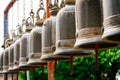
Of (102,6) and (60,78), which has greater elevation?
(102,6)

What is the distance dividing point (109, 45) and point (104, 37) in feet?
1.61

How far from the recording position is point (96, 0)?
6.90 ft

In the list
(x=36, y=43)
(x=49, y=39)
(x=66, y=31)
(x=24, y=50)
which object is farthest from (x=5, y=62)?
(x=66, y=31)

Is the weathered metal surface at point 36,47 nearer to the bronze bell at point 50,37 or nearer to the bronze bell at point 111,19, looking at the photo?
the bronze bell at point 50,37

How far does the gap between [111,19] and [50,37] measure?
1.06 meters

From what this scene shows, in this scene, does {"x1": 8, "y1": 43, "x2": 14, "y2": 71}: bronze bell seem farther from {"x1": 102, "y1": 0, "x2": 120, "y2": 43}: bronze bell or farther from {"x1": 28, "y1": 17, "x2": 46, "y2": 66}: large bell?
{"x1": 102, "y1": 0, "x2": 120, "y2": 43}: bronze bell

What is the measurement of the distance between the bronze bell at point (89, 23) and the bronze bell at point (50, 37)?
1.86ft

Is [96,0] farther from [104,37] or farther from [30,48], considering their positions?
[30,48]

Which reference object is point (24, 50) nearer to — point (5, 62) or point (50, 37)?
point (50, 37)

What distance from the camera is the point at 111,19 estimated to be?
182cm

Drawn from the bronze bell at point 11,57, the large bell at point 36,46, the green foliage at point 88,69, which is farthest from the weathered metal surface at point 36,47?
the green foliage at point 88,69

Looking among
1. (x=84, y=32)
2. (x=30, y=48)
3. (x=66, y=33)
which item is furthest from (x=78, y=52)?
(x=30, y=48)

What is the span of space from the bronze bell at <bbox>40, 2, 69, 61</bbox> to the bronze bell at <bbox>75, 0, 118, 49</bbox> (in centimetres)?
57

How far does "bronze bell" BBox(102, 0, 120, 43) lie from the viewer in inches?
71.3
